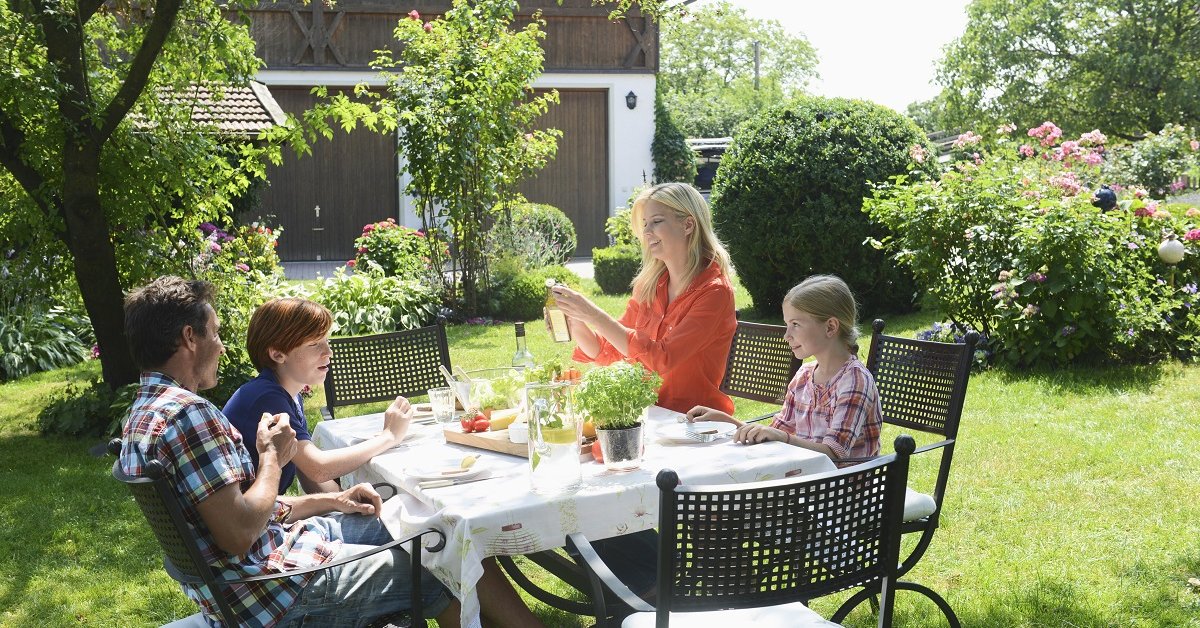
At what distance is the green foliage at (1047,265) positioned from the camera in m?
6.83

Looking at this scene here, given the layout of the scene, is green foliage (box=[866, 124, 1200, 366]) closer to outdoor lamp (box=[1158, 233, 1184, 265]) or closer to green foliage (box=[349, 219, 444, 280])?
outdoor lamp (box=[1158, 233, 1184, 265])

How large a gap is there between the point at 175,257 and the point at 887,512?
594 centimetres

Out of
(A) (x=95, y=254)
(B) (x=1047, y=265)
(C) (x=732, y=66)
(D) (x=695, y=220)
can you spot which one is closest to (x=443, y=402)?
(D) (x=695, y=220)

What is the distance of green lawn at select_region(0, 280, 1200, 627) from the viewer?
12.1 ft

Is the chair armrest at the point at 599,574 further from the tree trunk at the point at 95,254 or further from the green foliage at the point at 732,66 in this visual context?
the green foliage at the point at 732,66

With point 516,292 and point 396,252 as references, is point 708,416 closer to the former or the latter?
point 516,292

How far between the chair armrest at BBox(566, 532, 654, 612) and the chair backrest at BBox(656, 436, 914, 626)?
166mm

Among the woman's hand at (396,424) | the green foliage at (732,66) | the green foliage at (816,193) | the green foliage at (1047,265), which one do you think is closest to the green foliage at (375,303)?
the green foliage at (816,193)

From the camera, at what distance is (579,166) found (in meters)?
18.7

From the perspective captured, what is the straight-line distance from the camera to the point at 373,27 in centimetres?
1778

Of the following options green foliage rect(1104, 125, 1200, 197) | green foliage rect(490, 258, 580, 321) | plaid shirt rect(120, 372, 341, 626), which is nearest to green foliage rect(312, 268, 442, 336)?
green foliage rect(490, 258, 580, 321)

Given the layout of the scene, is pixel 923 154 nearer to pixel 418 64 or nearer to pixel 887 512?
pixel 418 64

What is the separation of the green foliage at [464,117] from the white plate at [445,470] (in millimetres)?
7527

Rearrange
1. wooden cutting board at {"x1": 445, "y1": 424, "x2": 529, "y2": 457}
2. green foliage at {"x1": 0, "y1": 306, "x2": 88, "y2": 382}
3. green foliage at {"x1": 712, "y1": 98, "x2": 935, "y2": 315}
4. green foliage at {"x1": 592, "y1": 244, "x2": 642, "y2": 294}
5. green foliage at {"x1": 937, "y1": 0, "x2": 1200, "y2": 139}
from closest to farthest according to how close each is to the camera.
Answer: wooden cutting board at {"x1": 445, "y1": 424, "x2": 529, "y2": 457}, green foliage at {"x1": 0, "y1": 306, "x2": 88, "y2": 382}, green foliage at {"x1": 712, "y1": 98, "x2": 935, "y2": 315}, green foliage at {"x1": 592, "y1": 244, "x2": 642, "y2": 294}, green foliage at {"x1": 937, "y1": 0, "x2": 1200, "y2": 139}
